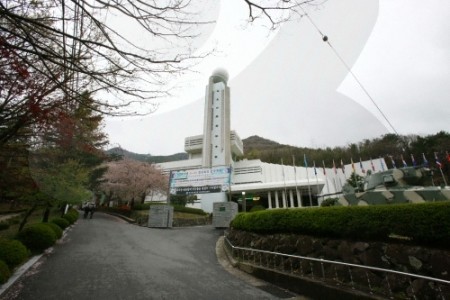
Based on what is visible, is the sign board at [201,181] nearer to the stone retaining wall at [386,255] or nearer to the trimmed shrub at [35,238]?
the trimmed shrub at [35,238]

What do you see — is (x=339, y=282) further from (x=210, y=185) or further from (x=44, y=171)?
(x=210, y=185)

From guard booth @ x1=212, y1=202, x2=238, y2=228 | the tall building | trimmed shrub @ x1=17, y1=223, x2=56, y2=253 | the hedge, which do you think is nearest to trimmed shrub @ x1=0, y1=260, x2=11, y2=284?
trimmed shrub @ x1=17, y1=223, x2=56, y2=253

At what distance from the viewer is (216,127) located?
165 ft

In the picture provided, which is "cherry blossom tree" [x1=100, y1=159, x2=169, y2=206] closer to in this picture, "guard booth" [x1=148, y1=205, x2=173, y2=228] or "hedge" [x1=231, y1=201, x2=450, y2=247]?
"guard booth" [x1=148, y1=205, x2=173, y2=228]

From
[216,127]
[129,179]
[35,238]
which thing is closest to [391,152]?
[216,127]

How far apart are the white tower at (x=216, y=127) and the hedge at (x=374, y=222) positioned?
37975mm

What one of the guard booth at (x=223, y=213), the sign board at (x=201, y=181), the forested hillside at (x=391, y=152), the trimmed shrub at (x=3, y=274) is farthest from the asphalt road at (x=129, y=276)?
the forested hillside at (x=391, y=152)

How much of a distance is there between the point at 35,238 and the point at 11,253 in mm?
2987

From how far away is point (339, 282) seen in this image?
622 centimetres

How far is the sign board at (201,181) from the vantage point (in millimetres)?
23875

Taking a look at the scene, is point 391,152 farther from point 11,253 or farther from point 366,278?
point 11,253

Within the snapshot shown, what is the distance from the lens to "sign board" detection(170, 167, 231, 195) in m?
23.9

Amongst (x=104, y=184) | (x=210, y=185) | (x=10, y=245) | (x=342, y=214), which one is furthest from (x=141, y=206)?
(x=342, y=214)

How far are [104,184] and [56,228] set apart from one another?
77.4ft
